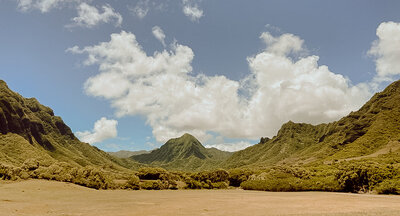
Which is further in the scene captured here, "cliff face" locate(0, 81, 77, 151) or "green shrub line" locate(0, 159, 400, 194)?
"cliff face" locate(0, 81, 77, 151)

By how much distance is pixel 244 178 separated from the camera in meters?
43.1

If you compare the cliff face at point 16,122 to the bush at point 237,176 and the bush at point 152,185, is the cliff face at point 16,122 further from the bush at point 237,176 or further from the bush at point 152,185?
the bush at point 237,176

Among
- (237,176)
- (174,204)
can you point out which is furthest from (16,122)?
(174,204)

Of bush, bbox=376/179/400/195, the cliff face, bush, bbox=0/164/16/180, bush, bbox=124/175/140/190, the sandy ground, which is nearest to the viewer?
the sandy ground

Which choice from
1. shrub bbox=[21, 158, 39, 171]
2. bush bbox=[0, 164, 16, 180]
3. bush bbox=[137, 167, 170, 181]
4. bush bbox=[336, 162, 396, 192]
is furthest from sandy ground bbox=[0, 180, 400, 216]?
bush bbox=[137, 167, 170, 181]

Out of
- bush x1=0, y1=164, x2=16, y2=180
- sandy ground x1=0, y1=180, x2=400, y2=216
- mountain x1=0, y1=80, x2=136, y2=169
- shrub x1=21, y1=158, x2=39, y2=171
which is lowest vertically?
sandy ground x1=0, y1=180, x2=400, y2=216

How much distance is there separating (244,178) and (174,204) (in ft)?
88.1

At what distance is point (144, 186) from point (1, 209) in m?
22.2

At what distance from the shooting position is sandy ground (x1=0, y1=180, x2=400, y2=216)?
14408 millimetres

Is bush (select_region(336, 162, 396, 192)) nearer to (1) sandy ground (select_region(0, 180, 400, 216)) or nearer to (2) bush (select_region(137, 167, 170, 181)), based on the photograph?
(1) sandy ground (select_region(0, 180, 400, 216))

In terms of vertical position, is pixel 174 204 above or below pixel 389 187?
below

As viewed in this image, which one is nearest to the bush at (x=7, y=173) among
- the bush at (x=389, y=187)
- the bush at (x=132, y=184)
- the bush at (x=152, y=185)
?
the bush at (x=132, y=184)

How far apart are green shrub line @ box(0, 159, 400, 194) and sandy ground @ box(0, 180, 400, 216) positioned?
328 cm

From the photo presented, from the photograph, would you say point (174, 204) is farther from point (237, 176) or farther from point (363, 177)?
point (237, 176)
